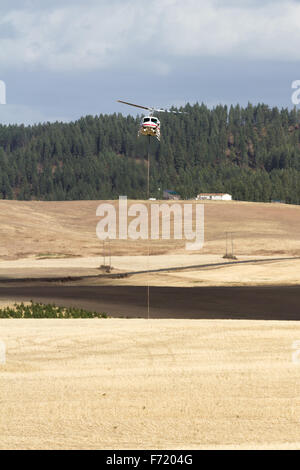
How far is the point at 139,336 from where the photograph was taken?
23.0 m

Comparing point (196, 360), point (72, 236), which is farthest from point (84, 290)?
point (72, 236)

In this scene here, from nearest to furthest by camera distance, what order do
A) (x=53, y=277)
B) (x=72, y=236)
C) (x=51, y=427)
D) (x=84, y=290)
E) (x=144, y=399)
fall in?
(x=51, y=427), (x=144, y=399), (x=84, y=290), (x=53, y=277), (x=72, y=236)

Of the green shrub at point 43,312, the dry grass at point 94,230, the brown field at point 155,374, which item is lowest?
the green shrub at point 43,312

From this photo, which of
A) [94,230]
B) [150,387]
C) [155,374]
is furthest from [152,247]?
[150,387]

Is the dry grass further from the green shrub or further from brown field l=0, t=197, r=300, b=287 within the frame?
the green shrub

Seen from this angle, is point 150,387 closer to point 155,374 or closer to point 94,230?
point 155,374

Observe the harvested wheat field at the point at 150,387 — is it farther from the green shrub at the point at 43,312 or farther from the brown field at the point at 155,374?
the green shrub at the point at 43,312

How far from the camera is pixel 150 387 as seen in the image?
17.0 meters

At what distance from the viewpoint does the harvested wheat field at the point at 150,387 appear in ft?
44.2

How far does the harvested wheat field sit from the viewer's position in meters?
13.5

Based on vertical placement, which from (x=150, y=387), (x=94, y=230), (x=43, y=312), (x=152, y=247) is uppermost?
(x=94, y=230)

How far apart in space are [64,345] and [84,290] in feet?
81.9

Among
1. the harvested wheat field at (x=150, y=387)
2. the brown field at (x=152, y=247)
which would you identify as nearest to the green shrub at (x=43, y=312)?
the harvested wheat field at (x=150, y=387)
